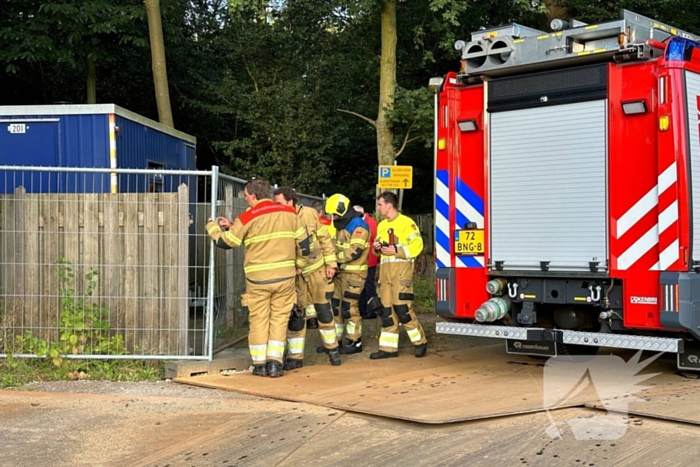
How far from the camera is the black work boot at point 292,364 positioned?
28.2ft

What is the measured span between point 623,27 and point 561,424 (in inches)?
129

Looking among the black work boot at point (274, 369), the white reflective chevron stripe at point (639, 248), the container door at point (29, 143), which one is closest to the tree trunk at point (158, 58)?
the container door at point (29, 143)

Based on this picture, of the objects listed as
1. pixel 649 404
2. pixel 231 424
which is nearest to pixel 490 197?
pixel 649 404

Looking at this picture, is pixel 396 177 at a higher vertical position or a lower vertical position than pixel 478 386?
higher

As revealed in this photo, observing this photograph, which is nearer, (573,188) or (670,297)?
(670,297)

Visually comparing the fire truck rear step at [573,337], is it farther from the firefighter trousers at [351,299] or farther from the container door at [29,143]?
the container door at [29,143]

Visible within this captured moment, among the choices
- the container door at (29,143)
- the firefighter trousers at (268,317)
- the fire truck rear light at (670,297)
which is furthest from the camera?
the container door at (29,143)

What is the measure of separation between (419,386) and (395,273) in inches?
68.8

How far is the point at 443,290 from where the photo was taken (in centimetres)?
838

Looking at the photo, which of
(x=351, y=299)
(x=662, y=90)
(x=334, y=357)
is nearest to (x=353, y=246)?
(x=351, y=299)

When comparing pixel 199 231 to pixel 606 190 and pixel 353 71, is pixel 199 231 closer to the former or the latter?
pixel 606 190

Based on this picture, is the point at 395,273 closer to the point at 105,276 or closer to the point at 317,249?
the point at 317,249

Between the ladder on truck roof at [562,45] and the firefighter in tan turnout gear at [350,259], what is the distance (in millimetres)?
2167

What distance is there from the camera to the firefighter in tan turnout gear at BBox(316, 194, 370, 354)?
9.53 meters
